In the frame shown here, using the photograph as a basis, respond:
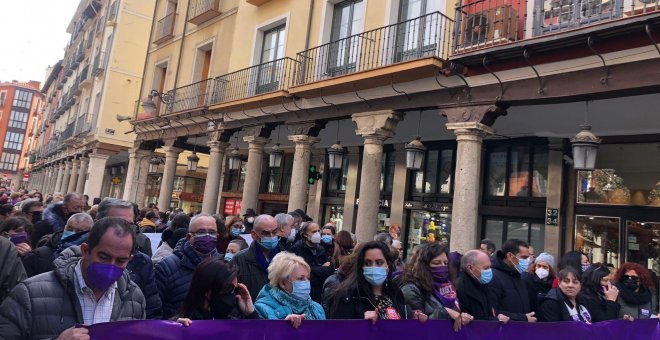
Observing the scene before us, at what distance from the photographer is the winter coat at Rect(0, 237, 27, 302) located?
3.08 meters

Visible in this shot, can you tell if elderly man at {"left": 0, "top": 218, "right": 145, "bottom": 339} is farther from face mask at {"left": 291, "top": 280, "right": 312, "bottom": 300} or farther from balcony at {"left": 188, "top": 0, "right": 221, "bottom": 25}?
balcony at {"left": 188, "top": 0, "right": 221, "bottom": 25}

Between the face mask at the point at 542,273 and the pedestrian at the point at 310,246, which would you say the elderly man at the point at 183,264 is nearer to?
the pedestrian at the point at 310,246

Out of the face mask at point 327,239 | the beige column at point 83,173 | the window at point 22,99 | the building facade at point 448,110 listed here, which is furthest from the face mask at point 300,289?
the window at point 22,99

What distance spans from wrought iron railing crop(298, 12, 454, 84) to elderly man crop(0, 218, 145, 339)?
7.46m

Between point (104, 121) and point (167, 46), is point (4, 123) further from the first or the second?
point (167, 46)

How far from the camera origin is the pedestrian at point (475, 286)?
4.26 metres

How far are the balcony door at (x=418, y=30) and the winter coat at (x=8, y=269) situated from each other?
25.2ft

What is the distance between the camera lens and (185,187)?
25.8 metres

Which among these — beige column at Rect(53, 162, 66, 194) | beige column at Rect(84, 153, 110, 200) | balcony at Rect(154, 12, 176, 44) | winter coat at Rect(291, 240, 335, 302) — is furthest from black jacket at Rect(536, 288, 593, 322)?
beige column at Rect(53, 162, 66, 194)

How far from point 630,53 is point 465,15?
2853 mm

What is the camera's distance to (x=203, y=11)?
54.6 ft

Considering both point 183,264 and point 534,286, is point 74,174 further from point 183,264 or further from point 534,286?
point 534,286

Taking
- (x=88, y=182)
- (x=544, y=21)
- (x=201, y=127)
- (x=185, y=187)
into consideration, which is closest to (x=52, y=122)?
(x=88, y=182)

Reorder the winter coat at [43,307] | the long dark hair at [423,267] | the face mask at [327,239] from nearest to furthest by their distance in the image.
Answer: the winter coat at [43,307] < the long dark hair at [423,267] < the face mask at [327,239]
